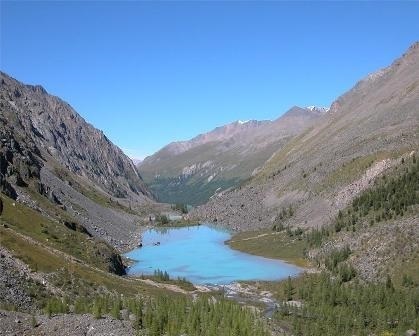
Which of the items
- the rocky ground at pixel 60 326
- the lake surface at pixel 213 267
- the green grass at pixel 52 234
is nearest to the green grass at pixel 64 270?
the green grass at pixel 52 234

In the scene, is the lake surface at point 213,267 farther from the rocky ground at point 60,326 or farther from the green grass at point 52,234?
the rocky ground at point 60,326

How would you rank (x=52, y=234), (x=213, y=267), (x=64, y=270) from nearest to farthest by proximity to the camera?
(x=64, y=270) < (x=52, y=234) < (x=213, y=267)

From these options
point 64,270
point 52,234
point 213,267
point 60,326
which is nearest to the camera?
point 60,326

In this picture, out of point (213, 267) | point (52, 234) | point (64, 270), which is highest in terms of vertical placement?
point (52, 234)

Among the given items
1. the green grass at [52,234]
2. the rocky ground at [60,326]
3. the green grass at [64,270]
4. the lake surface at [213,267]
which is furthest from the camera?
the lake surface at [213,267]

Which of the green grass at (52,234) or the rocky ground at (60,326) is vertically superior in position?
the green grass at (52,234)

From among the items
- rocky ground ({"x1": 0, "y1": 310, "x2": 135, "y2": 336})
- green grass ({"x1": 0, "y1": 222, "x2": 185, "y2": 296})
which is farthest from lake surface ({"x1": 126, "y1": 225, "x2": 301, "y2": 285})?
rocky ground ({"x1": 0, "y1": 310, "x2": 135, "y2": 336})

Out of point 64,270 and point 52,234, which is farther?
point 52,234

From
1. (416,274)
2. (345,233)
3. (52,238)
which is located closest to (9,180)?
(52,238)

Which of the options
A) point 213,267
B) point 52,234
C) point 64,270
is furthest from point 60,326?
point 213,267

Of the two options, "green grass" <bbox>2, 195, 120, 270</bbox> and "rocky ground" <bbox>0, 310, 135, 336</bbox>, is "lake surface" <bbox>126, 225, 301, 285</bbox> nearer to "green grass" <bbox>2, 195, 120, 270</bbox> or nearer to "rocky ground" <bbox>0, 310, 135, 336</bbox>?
"green grass" <bbox>2, 195, 120, 270</bbox>

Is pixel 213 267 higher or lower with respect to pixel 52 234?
lower

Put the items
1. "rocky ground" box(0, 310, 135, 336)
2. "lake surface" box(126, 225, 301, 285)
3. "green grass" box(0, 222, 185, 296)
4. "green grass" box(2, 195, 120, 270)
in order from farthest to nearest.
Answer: "lake surface" box(126, 225, 301, 285) < "green grass" box(2, 195, 120, 270) < "green grass" box(0, 222, 185, 296) < "rocky ground" box(0, 310, 135, 336)

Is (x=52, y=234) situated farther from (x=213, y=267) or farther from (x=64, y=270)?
(x=213, y=267)
